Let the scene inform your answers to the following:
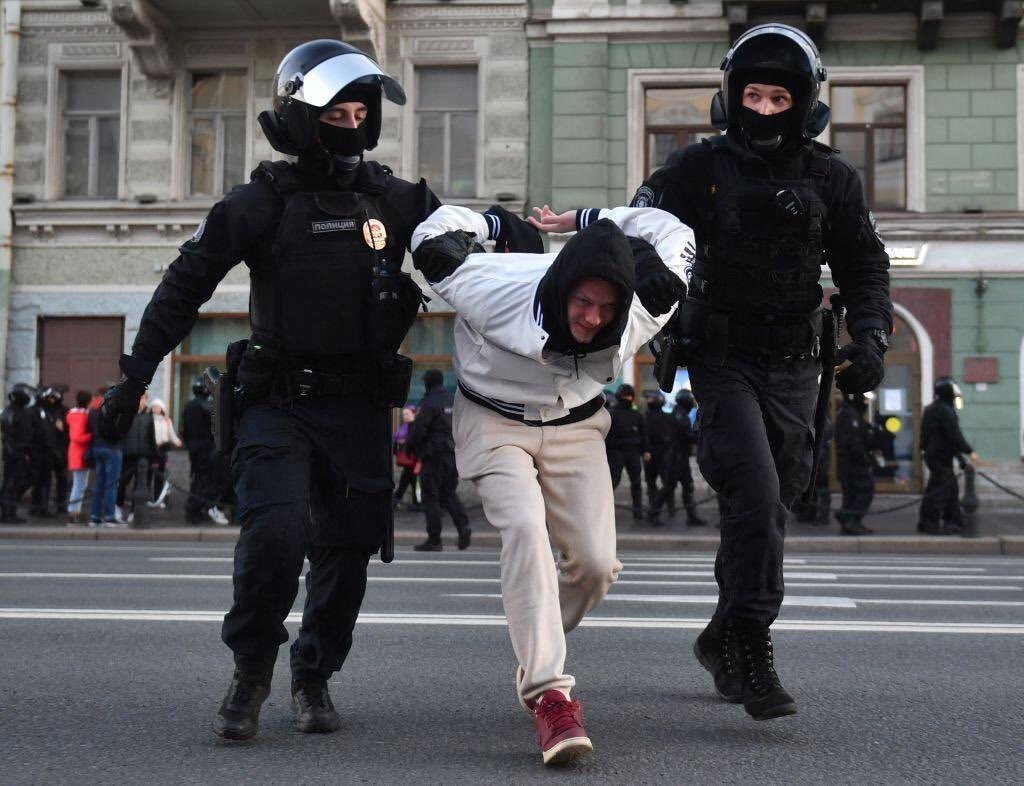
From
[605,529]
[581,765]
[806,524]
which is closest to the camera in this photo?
[581,765]

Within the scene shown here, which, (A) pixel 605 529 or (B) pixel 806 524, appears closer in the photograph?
(A) pixel 605 529

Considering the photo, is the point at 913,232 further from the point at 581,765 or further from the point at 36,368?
the point at 581,765

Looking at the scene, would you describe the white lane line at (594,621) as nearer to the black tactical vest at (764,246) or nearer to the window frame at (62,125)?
the black tactical vest at (764,246)

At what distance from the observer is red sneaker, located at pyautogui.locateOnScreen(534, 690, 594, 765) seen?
3.87 m

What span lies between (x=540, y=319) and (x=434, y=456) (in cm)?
975

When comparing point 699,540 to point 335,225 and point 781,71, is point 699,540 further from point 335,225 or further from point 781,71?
point 335,225

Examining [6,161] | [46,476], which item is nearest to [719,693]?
[46,476]

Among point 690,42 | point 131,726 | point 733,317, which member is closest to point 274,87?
point 733,317

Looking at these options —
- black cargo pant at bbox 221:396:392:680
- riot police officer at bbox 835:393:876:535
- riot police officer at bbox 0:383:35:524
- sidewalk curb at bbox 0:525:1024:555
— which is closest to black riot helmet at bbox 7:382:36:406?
riot police officer at bbox 0:383:35:524

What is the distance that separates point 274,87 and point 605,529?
A: 1.85 m

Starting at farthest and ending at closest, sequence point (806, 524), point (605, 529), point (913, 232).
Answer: point (913, 232) < point (806, 524) < point (605, 529)

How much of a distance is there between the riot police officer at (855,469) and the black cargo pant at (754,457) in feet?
36.8

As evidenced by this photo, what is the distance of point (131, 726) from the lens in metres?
4.58

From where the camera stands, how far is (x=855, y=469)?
15852 mm
